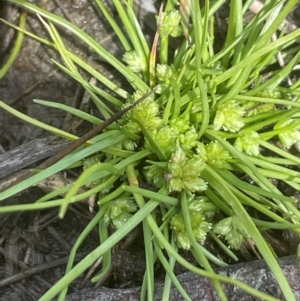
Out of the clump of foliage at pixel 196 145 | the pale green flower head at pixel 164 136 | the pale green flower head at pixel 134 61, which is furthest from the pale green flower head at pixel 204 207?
the pale green flower head at pixel 134 61

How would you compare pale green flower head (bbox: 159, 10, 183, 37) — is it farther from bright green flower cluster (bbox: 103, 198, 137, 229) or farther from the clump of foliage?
bright green flower cluster (bbox: 103, 198, 137, 229)

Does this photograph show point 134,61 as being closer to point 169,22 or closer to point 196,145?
point 169,22

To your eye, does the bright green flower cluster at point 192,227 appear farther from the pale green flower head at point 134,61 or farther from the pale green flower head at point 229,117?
the pale green flower head at point 134,61

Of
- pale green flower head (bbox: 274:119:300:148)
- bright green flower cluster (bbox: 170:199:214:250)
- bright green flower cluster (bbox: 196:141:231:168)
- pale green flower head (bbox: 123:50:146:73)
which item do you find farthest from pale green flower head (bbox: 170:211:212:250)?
pale green flower head (bbox: 123:50:146:73)

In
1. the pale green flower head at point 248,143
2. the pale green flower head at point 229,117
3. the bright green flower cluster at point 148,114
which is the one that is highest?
the bright green flower cluster at point 148,114

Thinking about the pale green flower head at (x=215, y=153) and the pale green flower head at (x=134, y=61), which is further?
the pale green flower head at (x=134, y=61)

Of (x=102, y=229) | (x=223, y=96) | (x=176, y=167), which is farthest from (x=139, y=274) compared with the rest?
(x=223, y=96)
